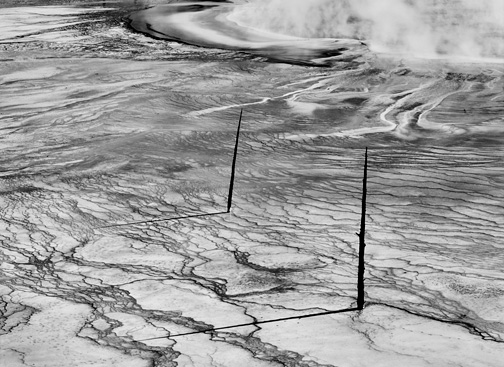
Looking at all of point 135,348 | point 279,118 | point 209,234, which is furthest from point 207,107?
point 135,348

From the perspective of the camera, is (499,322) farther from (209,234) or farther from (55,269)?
(55,269)

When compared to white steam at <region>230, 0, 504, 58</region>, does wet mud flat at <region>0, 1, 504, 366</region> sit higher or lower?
lower

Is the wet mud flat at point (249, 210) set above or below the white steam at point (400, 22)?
below

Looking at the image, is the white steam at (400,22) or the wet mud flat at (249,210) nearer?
the wet mud flat at (249,210)

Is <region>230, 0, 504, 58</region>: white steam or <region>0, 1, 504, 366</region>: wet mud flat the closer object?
<region>0, 1, 504, 366</region>: wet mud flat
